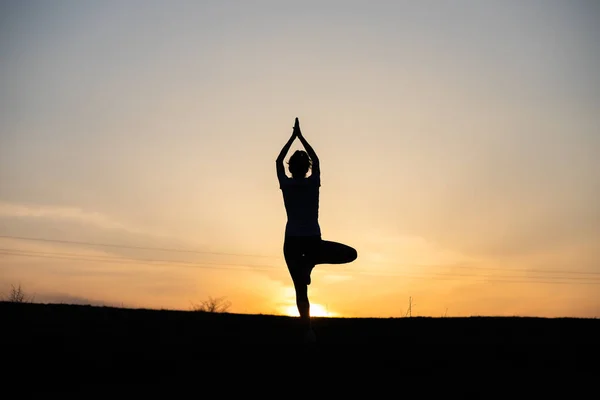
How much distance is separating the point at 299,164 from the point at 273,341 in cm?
220

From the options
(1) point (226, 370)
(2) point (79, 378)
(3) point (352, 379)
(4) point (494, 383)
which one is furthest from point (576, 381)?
(2) point (79, 378)

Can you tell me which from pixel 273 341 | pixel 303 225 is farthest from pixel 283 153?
pixel 273 341

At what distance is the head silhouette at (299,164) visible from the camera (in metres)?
9.82

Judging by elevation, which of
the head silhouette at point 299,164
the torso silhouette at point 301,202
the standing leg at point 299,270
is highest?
the head silhouette at point 299,164

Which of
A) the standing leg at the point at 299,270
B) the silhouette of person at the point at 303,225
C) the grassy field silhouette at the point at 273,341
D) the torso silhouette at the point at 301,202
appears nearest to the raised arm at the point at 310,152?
the silhouette of person at the point at 303,225

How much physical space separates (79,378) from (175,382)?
31.5 inches

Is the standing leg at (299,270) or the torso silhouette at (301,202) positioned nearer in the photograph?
the torso silhouette at (301,202)

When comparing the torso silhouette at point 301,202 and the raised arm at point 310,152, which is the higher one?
the raised arm at point 310,152

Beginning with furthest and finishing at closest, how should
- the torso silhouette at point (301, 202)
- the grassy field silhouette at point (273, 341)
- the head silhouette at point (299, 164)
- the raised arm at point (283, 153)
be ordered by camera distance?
1. the raised arm at point (283, 153)
2. the head silhouette at point (299, 164)
3. the torso silhouette at point (301, 202)
4. the grassy field silhouette at point (273, 341)

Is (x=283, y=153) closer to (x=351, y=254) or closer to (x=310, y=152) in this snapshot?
(x=310, y=152)

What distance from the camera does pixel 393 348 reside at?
930cm

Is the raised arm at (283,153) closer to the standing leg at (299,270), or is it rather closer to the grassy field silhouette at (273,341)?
the standing leg at (299,270)

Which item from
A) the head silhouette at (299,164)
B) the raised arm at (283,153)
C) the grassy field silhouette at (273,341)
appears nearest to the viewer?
the grassy field silhouette at (273,341)

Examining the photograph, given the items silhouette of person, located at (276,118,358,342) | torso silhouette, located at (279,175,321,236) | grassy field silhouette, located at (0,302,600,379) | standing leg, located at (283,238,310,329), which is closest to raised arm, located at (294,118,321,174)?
silhouette of person, located at (276,118,358,342)
